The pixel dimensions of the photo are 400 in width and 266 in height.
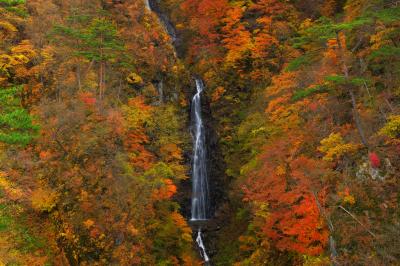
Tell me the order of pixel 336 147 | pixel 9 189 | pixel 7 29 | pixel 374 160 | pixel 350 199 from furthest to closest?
pixel 7 29, pixel 336 147, pixel 374 160, pixel 350 199, pixel 9 189

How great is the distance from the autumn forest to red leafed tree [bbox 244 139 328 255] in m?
0.08

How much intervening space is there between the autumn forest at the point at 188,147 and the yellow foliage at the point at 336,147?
65 mm

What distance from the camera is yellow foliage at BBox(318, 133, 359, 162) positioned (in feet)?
55.3

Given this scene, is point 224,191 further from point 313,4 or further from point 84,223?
point 313,4

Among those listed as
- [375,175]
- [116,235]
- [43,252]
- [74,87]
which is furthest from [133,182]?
[375,175]

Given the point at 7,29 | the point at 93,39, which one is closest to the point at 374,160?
the point at 93,39

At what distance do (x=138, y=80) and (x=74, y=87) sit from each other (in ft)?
18.5

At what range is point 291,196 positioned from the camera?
56.0 ft

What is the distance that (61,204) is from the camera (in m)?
17.6

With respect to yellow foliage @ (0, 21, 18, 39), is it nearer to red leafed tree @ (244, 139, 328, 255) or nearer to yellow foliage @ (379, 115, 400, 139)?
red leafed tree @ (244, 139, 328, 255)

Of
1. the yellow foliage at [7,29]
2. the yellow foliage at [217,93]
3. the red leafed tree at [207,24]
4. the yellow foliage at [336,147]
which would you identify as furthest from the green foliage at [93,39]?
the yellow foliage at [336,147]

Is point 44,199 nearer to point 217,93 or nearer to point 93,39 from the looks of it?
point 93,39

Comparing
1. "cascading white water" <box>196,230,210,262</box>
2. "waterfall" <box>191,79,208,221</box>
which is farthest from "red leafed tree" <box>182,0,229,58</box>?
"cascading white water" <box>196,230,210,262</box>

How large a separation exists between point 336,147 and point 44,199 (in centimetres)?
Result: 1329
